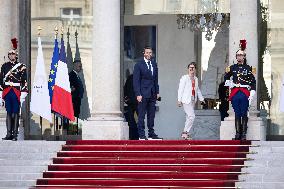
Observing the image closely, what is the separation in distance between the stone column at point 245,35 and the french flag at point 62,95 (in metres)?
3.86

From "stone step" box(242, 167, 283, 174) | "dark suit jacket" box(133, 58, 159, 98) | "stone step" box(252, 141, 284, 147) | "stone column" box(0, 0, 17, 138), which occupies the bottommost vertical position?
"stone step" box(242, 167, 283, 174)

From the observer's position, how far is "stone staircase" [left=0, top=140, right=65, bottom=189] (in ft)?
96.0

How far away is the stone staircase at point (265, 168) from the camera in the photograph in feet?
91.8

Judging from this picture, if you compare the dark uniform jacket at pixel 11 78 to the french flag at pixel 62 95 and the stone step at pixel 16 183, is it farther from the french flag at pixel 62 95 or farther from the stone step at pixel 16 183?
the stone step at pixel 16 183

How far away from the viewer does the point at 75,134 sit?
34.0 metres

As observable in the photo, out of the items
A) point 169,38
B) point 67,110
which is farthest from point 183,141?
point 169,38

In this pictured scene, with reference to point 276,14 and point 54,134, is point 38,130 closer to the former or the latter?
point 54,134

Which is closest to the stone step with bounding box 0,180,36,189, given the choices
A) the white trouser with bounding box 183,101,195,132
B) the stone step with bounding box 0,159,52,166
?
the stone step with bounding box 0,159,52,166

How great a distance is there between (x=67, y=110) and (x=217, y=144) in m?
4.36

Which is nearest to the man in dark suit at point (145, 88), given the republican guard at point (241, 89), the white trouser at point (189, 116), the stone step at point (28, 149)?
the white trouser at point (189, 116)

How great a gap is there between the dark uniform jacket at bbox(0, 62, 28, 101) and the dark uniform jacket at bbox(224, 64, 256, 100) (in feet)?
16.2

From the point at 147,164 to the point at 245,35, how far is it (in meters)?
4.32

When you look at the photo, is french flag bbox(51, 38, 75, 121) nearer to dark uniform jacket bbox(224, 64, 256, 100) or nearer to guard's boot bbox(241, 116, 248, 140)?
dark uniform jacket bbox(224, 64, 256, 100)

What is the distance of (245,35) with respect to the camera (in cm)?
3173
